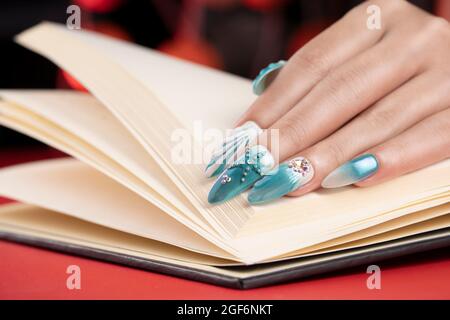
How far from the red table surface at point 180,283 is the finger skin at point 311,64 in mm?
179

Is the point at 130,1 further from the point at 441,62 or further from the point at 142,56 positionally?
the point at 441,62

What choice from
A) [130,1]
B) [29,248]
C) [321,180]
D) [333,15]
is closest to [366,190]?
[321,180]

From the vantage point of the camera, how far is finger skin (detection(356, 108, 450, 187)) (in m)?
0.57

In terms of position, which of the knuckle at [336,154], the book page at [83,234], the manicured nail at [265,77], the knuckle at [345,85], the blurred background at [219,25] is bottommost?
the book page at [83,234]

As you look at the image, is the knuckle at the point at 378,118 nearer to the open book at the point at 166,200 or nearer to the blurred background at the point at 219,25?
the open book at the point at 166,200

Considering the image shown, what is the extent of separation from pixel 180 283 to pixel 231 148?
0.13 m

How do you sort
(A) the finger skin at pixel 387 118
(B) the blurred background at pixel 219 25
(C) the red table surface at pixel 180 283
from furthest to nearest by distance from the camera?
1. (B) the blurred background at pixel 219 25
2. (A) the finger skin at pixel 387 118
3. (C) the red table surface at pixel 180 283

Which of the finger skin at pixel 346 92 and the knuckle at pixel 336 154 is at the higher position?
the finger skin at pixel 346 92

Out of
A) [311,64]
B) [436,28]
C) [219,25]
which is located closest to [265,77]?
[311,64]

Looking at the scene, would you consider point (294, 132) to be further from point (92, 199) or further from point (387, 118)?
point (92, 199)

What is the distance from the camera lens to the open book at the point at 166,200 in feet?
1.67

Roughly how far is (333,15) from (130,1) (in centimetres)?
55

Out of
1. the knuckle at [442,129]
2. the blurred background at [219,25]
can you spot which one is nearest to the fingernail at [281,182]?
the knuckle at [442,129]

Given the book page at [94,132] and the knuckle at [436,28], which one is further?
the knuckle at [436,28]
